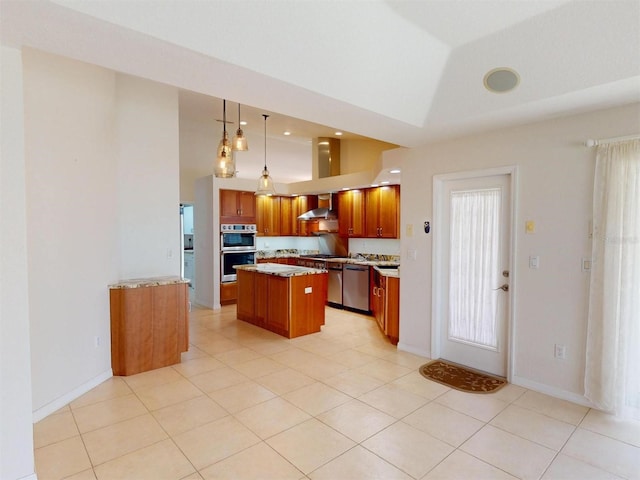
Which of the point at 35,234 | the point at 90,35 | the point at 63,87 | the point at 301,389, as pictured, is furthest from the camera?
the point at 301,389

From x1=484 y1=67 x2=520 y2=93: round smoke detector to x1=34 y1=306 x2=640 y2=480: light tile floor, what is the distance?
106 inches

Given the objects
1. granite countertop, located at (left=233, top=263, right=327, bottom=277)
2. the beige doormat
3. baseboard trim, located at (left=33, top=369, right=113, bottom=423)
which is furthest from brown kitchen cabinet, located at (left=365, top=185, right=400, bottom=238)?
baseboard trim, located at (left=33, top=369, right=113, bottom=423)

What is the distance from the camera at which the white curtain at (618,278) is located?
2.70 meters

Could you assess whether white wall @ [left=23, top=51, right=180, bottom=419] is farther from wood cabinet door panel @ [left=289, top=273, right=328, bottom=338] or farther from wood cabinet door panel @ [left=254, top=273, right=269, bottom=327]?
wood cabinet door panel @ [left=289, top=273, right=328, bottom=338]

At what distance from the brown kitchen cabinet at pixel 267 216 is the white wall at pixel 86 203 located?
305 cm

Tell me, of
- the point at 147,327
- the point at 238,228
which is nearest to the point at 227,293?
the point at 238,228

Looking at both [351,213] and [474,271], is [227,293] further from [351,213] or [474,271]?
[474,271]

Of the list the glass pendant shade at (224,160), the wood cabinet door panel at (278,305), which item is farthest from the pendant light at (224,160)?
the wood cabinet door panel at (278,305)

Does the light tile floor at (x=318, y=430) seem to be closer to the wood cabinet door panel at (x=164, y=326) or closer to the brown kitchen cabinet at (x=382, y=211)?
the wood cabinet door panel at (x=164, y=326)

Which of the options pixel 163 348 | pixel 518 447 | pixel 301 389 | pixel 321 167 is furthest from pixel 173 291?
pixel 321 167

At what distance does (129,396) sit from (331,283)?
4237 mm

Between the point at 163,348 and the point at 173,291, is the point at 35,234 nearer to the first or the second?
the point at 173,291

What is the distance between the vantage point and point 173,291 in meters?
3.95

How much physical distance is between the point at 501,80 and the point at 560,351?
2.44 m
